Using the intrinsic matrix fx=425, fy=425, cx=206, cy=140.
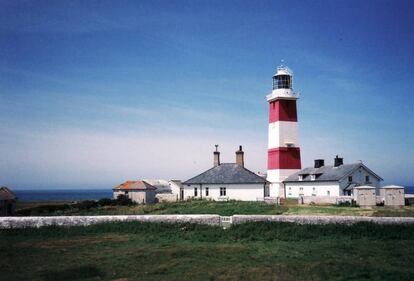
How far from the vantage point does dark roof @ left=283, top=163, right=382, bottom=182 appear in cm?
4372

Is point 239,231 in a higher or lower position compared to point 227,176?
lower

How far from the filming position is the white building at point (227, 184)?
146 feet

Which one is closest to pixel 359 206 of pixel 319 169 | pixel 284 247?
pixel 319 169

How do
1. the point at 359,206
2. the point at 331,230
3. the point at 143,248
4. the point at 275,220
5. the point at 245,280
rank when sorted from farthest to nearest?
the point at 359,206, the point at 275,220, the point at 331,230, the point at 143,248, the point at 245,280

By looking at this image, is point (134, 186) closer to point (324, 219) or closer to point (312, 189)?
point (312, 189)

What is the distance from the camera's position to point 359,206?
3578 centimetres

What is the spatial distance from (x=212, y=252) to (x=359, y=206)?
2194 centimetres

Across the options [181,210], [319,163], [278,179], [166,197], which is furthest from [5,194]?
[319,163]

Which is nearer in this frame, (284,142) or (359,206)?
(359,206)

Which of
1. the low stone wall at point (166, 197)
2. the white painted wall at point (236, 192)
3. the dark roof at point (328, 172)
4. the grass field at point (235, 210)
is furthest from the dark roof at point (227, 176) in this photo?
the grass field at point (235, 210)

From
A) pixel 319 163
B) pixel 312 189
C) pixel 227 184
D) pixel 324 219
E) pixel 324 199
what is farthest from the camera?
pixel 319 163

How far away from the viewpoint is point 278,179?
4816 centimetres

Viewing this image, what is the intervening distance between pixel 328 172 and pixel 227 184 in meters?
11.1

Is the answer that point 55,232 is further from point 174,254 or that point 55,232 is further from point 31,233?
point 174,254
